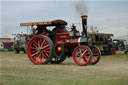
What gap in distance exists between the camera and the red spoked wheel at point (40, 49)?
35.8 feet

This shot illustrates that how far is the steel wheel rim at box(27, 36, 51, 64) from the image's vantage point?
11.1m

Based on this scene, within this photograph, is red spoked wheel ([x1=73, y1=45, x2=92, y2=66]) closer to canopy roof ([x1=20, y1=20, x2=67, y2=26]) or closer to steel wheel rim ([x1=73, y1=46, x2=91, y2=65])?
steel wheel rim ([x1=73, y1=46, x2=91, y2=65])

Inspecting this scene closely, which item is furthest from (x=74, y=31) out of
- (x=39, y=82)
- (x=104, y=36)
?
(x=104, y=36)

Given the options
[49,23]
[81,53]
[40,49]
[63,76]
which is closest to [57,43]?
[40,49]

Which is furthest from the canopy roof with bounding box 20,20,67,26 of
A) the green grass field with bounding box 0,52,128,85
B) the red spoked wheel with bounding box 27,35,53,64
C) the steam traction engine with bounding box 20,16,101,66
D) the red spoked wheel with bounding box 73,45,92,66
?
the green grass field with bounding box 0,52,128,85

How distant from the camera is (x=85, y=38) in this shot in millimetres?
10617

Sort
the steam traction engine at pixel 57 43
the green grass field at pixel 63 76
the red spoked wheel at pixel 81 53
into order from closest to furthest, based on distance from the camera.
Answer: the green grass field at pixel 63 76 < the red spoked wheel at pixel 81 53 < the steam traction engine at pixel 57 43

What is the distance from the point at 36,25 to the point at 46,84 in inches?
265

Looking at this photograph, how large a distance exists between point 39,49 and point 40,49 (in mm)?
50

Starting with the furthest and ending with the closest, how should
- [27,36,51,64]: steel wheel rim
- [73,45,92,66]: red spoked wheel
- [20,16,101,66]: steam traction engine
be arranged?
[27,36,51,64]: steel wheel rim
[20,16,101,66]: steam traction engine
[73,45,92,66]: red spoked wheel

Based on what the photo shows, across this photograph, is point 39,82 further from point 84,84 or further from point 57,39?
point 57,39

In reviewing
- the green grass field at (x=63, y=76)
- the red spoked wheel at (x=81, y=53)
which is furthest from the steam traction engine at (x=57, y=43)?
the green grass field at (x=63, y=76)

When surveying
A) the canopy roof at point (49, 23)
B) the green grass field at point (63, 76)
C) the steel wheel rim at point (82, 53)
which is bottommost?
the green grass field at point (63, 76)

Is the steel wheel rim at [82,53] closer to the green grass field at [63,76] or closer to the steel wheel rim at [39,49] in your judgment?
the steel wheel rim at [39,49]
